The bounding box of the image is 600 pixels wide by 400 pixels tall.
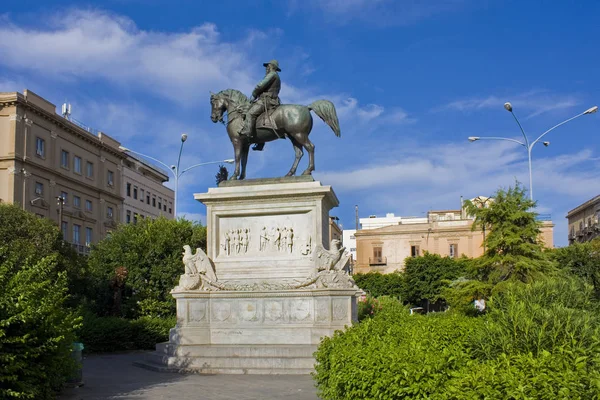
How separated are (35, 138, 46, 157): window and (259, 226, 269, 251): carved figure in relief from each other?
150 ft

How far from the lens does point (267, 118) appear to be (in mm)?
17312

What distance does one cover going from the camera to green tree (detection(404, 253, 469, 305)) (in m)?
65.1

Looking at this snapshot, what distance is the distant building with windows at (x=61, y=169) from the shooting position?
5319cm

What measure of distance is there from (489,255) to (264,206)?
8.35 metres

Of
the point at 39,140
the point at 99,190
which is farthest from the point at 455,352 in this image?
the point at 99,190

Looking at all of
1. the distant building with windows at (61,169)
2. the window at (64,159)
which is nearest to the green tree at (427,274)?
the distant building with windows at (61,169)

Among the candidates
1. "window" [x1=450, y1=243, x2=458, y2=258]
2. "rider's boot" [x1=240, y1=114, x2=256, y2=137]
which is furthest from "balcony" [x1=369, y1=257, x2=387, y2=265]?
"rider's boot" [x1=240, y1=114, x2=256, y2=137]

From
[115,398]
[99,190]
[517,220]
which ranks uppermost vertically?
[99,190]

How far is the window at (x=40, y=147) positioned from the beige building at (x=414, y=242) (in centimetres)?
4038

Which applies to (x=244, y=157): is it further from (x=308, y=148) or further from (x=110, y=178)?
(x=110, y=178)

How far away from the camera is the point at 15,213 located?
38438 millimetres

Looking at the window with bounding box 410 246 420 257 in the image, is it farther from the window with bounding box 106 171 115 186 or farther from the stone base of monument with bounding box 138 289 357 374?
the stone base of monument with bounding box 138 289 357 374

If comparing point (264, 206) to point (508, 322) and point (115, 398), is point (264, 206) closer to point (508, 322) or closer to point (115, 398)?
point (115, 398)

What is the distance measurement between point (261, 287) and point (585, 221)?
84.3 meters
